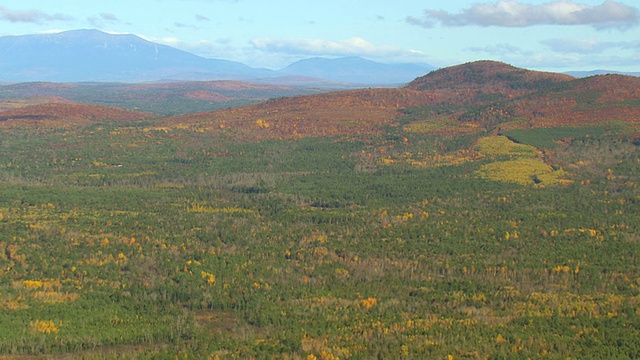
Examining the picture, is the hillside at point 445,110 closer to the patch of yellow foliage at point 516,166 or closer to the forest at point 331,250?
the forest at point 331,250

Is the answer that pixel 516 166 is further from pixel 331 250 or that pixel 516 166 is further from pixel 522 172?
pixel 331 250

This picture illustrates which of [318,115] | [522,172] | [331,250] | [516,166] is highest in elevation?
[318,115]

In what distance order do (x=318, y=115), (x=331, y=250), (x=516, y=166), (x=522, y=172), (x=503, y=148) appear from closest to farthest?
(x=331, y=250) < (x=522, y=172) < (x=516, y=166) < (x=503, y=148) < (x=318, y=115)

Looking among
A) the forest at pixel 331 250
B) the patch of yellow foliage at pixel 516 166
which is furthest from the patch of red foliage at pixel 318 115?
the patch of yellow foliage at pixel 516 166

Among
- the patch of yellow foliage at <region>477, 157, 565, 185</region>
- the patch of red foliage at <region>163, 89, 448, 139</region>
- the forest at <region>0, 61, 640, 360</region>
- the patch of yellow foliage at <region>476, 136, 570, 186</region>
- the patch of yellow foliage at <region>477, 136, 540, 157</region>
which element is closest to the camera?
the forest at <region>0, 61, 640, 360</region>

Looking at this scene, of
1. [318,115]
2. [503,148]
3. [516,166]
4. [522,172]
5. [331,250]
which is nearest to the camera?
[331,250]

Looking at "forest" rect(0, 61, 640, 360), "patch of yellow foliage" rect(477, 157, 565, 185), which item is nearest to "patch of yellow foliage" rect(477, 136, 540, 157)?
"forest" rect(0, 61, 640, 360)

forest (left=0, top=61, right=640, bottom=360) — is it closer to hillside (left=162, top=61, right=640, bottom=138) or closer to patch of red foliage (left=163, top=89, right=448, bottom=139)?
hillside (left=162, top=61, right=640, bottom=138)

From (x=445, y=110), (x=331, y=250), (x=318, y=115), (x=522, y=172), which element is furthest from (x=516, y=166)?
(x=318, y=115)
